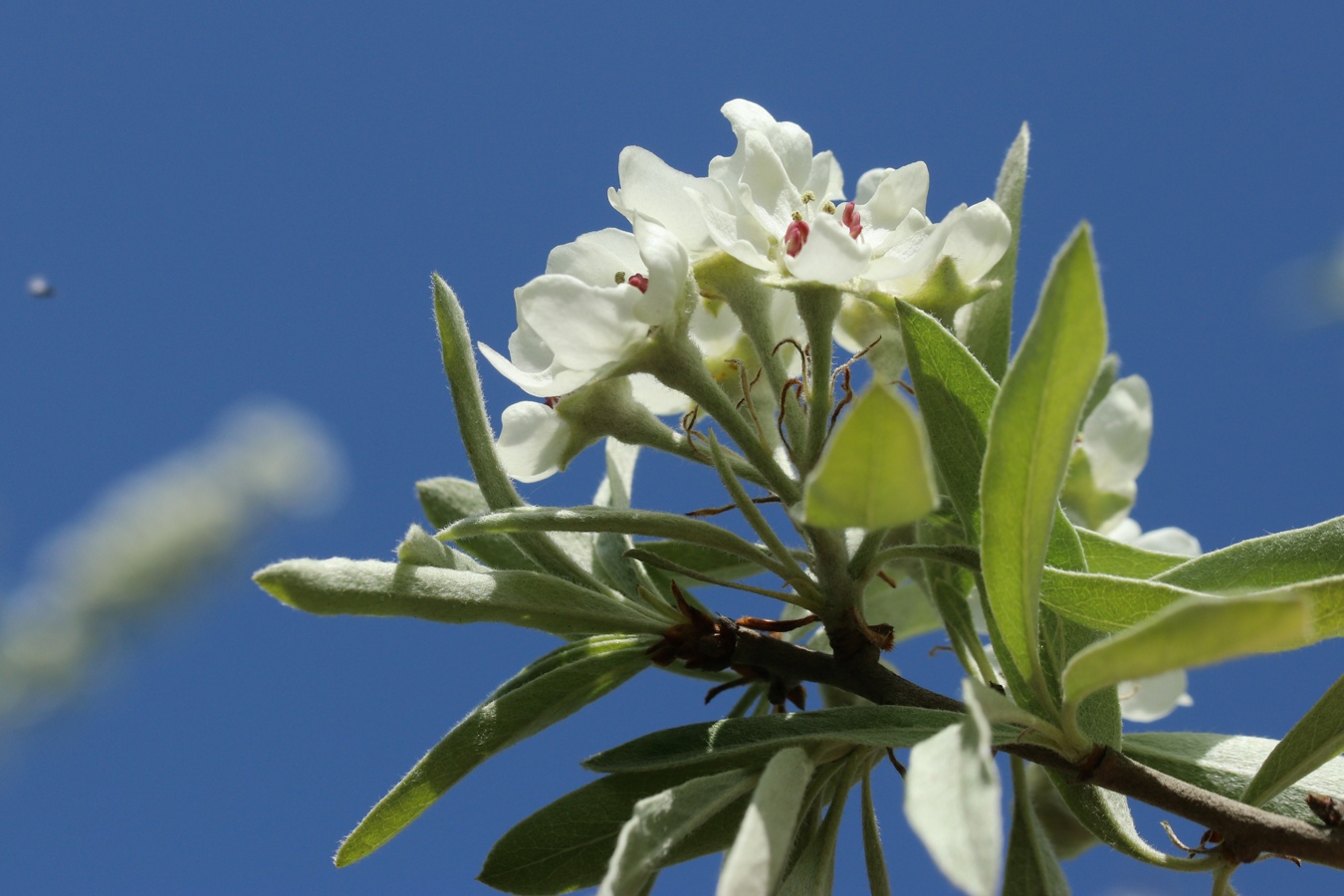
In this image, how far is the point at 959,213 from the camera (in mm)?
1021

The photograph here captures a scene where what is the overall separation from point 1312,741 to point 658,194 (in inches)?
28.3

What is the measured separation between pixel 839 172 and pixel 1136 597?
580 mm

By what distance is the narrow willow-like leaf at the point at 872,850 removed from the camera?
1118mm

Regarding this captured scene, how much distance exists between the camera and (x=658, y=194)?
1049 mm

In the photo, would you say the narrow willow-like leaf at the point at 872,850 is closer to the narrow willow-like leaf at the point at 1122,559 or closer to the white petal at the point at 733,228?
the narrow willow-like leaf at the point at 1122,559

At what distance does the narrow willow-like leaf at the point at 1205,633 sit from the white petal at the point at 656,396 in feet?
1.89

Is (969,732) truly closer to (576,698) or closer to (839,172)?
(576,698)

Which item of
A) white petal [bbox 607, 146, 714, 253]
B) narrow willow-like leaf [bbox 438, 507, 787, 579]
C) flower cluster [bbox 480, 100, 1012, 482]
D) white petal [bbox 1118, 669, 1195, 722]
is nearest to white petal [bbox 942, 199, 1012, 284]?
flower cluster [bbox 480, 100, 1012, 482]

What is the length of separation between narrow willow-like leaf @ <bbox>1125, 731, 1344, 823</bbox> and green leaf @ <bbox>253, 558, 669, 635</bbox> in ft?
1.58

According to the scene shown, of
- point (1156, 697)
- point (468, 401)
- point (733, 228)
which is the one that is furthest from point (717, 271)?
point (1156, 697)

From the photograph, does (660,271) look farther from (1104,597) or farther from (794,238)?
(1104,597)

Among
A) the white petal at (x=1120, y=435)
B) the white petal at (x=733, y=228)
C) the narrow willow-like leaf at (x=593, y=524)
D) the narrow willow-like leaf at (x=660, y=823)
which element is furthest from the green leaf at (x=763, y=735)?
the white petal at (x=1120, y=435)

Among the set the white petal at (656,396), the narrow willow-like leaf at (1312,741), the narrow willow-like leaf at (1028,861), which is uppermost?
the white petal at (656,396)

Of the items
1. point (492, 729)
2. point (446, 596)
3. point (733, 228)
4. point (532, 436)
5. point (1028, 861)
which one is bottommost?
point (1028, 861)
